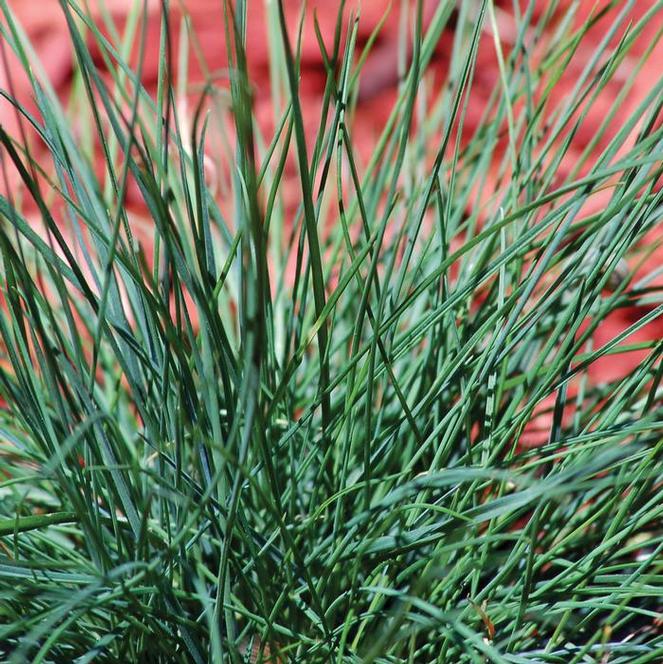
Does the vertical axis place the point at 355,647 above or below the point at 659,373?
below

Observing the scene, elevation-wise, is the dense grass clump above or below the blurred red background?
below

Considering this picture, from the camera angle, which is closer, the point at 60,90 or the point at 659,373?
the point at 659,373

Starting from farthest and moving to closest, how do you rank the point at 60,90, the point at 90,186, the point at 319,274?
the point at 60,90 → the point at 90,186 → the point at 319,274

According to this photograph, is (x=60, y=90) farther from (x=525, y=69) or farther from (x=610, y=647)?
(x=610, y=647)

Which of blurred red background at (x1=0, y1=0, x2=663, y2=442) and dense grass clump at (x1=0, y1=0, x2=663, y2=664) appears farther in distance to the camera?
blurred red background at (x1=0, y1=0, x2=663, y2=442)

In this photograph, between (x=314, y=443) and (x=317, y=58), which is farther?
(x=317, y=58)

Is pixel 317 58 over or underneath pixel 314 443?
over

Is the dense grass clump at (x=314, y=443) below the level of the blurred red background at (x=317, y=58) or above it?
below

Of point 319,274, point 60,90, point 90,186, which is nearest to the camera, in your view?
point 319,274

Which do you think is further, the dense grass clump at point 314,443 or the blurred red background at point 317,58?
the blurred red background at point 317,58

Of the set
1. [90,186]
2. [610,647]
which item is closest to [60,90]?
[90,186]

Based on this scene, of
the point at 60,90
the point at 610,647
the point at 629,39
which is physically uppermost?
the point at 60,90
